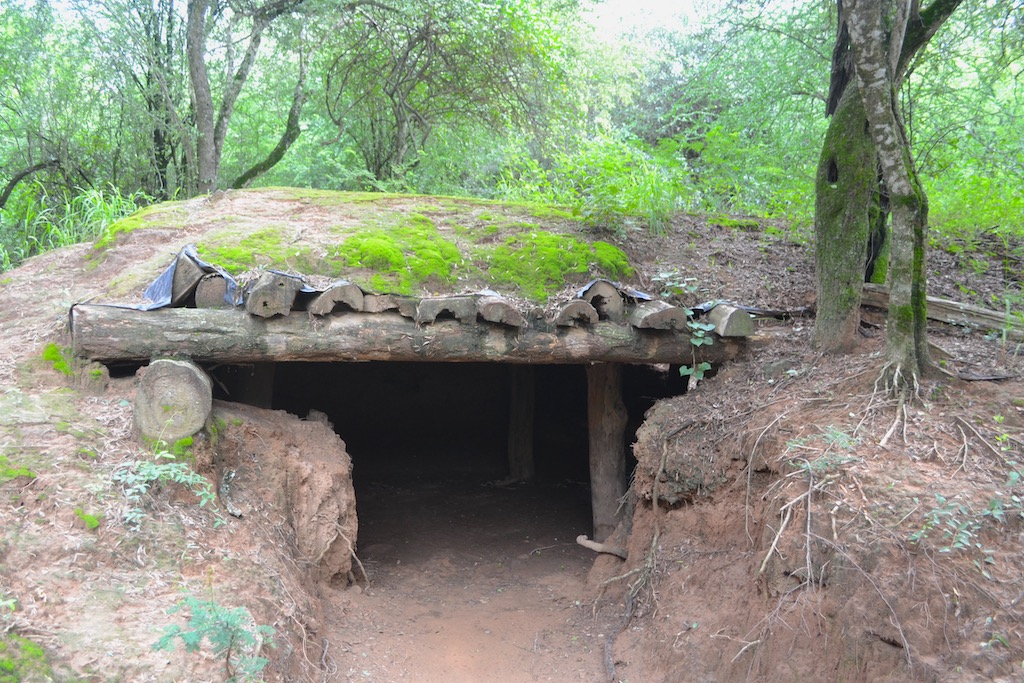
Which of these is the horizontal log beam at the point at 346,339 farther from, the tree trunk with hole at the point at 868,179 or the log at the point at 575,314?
the tree trunk with hole at the point at 868,179

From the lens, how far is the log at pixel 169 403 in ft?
15.6

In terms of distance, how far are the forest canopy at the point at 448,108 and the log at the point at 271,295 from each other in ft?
11.1

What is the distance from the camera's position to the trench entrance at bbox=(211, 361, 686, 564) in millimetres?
7824

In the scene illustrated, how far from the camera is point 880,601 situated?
3.96 meters

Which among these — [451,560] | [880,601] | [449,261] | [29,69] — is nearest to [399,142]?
[29,69]

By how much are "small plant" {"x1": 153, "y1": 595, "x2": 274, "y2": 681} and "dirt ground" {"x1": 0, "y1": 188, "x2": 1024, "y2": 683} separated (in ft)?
0.25

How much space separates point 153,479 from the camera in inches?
177

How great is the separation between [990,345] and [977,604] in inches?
113

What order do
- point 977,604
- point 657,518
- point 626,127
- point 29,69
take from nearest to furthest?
point 977,604 → point 657,518 → point 29,69 → point 626,127

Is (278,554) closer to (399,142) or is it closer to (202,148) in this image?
(202,148)

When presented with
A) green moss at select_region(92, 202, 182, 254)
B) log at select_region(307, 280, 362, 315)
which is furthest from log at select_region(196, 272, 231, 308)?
green moss at select_region(92, 202, 182, 254)

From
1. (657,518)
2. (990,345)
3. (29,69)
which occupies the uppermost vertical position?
(29,69)

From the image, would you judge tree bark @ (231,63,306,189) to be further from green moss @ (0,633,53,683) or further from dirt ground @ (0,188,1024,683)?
green moss @ (0,633,53,683)

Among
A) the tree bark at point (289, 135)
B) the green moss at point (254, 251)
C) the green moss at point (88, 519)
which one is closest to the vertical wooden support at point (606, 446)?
the green moss at point (254, 251)
